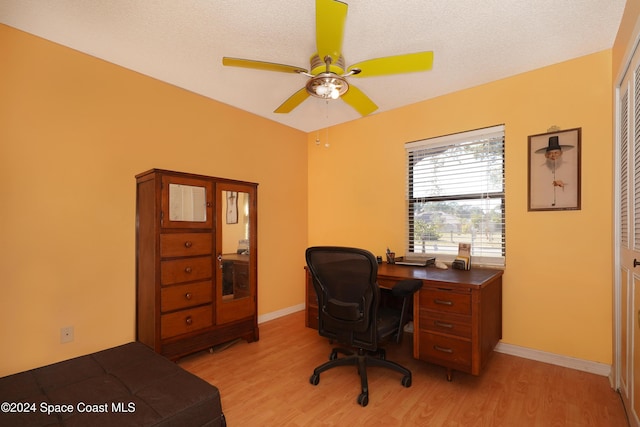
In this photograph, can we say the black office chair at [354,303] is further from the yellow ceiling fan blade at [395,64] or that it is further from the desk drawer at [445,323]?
the yellow ceiling fan blade at [395,64]

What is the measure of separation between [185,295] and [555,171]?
10.7ft

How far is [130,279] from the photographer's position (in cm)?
262

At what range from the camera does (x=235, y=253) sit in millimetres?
2908

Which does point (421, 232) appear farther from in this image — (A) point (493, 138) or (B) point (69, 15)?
(B) point (69, 15)

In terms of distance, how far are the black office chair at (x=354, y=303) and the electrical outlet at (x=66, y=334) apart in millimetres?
1873

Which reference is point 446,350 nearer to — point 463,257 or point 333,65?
point 463,257

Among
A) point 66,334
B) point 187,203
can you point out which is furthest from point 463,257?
point 66,334

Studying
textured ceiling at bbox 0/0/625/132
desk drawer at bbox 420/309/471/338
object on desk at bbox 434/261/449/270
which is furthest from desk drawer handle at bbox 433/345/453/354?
textured ceiling at bbox 0/0/625/132

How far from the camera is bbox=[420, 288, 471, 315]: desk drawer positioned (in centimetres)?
209

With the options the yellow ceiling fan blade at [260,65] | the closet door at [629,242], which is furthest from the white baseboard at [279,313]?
the closet door at [629,242]

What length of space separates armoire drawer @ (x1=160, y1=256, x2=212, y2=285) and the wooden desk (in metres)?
1.53

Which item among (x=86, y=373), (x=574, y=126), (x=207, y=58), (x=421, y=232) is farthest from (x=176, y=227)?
(x=574, y=126)

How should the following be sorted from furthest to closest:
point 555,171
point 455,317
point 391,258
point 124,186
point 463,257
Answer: point 391,258 < point 463,257 < point 124,186 < point 555,171 < point 455,317

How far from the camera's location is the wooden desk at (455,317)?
206cm
